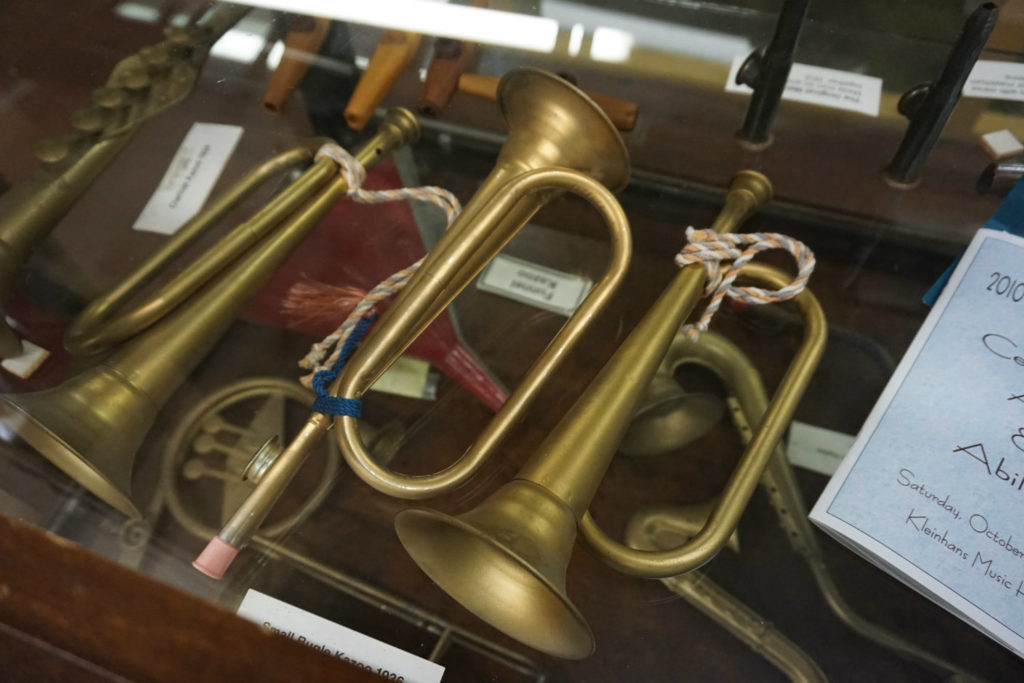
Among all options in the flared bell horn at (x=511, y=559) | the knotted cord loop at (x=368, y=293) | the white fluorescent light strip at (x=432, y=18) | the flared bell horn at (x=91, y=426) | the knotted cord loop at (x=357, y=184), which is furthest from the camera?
the white fluorescent light strip at (x=432, y=18)

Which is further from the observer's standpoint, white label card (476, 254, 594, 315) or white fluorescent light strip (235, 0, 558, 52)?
white fluorescent light strip (235, 0, 558, 52)

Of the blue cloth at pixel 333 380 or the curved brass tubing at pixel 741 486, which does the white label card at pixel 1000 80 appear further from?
the blue cloth at pixel 333 380

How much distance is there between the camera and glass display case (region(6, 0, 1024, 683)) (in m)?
0.67

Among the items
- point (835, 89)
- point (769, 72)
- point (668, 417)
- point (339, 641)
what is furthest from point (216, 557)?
point (835, 89)

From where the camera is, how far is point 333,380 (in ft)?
2.30

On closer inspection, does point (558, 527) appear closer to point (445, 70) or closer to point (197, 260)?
point (197, 260)

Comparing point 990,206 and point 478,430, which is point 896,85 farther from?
point 478,430

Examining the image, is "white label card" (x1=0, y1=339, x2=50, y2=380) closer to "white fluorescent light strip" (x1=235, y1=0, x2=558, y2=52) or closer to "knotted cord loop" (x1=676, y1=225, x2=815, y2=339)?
"white fluorescent light strip" (x1=235, y1=0, x2=558, y2=52)

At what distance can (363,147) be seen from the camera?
39.7 inches

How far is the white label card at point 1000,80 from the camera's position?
3.05ft

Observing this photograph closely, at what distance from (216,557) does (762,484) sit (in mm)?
609

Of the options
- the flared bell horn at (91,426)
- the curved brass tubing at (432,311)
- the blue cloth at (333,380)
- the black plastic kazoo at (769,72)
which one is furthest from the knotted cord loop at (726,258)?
the flared bell horn at (91,426)

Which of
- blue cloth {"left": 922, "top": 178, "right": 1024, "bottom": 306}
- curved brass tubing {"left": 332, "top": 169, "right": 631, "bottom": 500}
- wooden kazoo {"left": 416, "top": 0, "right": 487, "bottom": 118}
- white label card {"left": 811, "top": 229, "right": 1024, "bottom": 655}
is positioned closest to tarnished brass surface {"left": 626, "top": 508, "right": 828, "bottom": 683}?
white label card {"left": 811, "top": 229, "right": 1024, "bottom": 655}

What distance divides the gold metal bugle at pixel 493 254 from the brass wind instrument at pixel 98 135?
47cm
